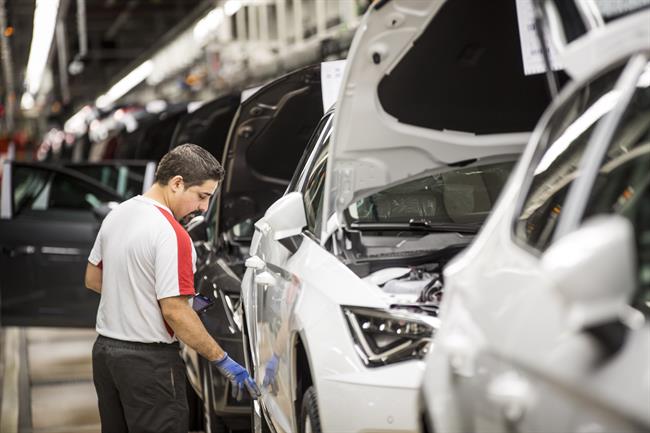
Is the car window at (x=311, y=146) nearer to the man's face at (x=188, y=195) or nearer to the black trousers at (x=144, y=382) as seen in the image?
the man's face at (x=188, y=195)

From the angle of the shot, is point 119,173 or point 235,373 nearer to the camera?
point 235,373

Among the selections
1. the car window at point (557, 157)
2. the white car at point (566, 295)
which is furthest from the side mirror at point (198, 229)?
the white car at point (566, 295)

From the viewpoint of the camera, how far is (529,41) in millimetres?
5242

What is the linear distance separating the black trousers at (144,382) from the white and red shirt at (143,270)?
53mm

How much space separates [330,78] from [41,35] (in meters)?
16.1

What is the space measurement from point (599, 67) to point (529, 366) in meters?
0.77

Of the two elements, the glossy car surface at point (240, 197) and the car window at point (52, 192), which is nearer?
the glossy car surface at point (240, 197)

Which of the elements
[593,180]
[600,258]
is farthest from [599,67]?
[600,258]

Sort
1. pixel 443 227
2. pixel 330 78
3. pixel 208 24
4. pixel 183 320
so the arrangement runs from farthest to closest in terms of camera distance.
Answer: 1. pixel 208 24
2. pixel 330 78
3. pixel 443 227
4. pixel 183 320

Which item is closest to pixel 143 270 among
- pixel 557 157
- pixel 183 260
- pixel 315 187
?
pixel 183 260

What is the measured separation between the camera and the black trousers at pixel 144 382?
202 inches

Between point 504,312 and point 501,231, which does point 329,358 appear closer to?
point 501,231

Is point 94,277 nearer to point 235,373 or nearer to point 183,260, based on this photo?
point 183,260

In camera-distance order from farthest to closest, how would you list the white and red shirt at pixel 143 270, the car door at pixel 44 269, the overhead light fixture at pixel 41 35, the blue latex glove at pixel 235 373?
the overhead light fixture at pixel 41 35
the car door at pixel 44 269
the blue latex glove at pixel 235 373
the white and red shirt at pixel 143 270
